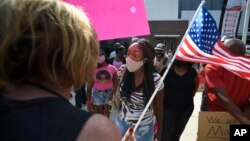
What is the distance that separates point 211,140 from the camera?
145 inches

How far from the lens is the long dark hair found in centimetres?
418

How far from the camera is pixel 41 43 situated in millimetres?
1185

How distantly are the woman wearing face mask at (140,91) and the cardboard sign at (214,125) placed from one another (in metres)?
0.71

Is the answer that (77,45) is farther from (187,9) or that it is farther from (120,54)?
(187,9)

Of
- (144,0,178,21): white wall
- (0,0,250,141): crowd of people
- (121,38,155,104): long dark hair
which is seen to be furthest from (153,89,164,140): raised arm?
(144,0,178,21): white wall

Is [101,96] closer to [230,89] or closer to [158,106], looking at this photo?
[158,106]

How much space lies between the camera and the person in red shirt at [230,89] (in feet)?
Result: 11.9

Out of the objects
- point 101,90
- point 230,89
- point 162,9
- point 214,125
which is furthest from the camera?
point 162,9

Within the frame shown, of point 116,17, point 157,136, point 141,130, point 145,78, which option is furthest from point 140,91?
point 116,17

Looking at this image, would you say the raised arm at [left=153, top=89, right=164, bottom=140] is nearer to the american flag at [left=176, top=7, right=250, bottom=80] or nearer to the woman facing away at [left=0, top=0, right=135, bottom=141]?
the american flag at [left=176, top=7, right=250, bottom=80]

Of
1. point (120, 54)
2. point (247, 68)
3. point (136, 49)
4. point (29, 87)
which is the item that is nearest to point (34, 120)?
point (29, 87)

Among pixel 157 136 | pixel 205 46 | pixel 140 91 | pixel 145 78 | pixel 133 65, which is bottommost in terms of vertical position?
pixel 157 136

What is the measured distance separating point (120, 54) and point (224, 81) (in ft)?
20.8

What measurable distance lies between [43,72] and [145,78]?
304 cm
